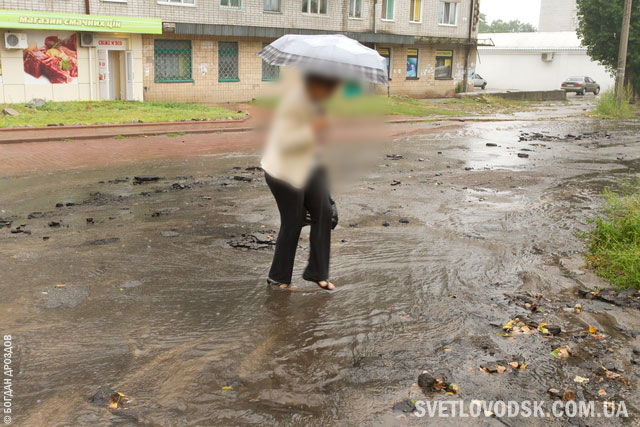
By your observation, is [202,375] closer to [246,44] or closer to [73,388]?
[73,388]

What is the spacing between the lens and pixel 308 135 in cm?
399

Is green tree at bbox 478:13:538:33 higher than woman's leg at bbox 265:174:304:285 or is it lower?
higher

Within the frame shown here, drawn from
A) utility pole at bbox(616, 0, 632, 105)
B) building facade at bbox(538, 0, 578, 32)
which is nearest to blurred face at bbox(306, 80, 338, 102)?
utility pole at bbox(616, 0, 632, 105)

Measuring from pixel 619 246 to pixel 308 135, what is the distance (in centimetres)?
372

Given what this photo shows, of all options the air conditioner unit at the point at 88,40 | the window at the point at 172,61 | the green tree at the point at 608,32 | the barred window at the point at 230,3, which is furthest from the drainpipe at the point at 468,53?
the air conditioner unit at the point at 88,40

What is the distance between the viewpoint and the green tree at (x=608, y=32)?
35219 mm

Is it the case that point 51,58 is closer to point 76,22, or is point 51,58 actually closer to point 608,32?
point 76,22

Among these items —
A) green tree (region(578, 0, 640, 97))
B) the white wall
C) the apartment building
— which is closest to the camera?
the apartment building

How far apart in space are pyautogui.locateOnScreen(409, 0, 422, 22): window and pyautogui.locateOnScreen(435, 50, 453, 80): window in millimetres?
2771

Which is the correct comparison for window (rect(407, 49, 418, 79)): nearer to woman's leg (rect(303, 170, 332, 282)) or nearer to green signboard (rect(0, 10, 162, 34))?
green signboard (rect(0, 10, 162, 34))

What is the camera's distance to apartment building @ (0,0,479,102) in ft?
76.7

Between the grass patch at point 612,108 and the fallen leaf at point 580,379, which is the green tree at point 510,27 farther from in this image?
the fallen leaf at point 580,379

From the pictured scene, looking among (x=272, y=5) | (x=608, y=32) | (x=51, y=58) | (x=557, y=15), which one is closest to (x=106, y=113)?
(x=51, y=58)

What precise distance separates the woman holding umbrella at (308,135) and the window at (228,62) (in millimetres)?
25176
